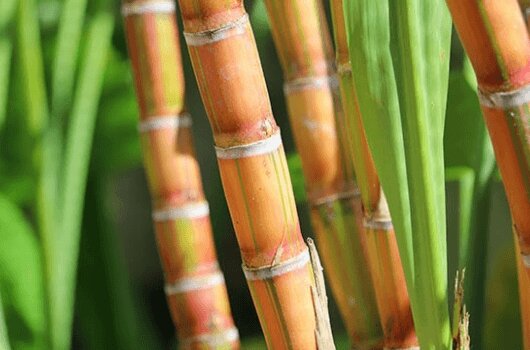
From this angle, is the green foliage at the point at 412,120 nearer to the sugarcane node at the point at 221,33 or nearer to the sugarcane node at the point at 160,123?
the sugarcane node at the point at 221,33

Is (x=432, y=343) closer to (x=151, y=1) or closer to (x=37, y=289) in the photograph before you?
(x=151, y=1)

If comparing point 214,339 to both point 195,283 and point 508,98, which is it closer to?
point 195,283

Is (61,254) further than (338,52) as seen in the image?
Yes

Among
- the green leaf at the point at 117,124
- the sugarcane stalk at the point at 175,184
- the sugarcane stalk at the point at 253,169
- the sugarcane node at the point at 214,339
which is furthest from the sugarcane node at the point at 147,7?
the green leaf at the point at 117,124

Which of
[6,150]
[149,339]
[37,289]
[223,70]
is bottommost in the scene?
[149,339]

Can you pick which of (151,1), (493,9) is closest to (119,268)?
(151,1)

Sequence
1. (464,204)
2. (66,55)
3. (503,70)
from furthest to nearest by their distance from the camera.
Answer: (66,55) → (464,204) → (503,70)

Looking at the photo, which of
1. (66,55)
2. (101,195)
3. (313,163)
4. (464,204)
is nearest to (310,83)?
(313,163)

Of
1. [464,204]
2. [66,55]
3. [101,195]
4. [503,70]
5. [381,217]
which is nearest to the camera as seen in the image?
[503,70]
